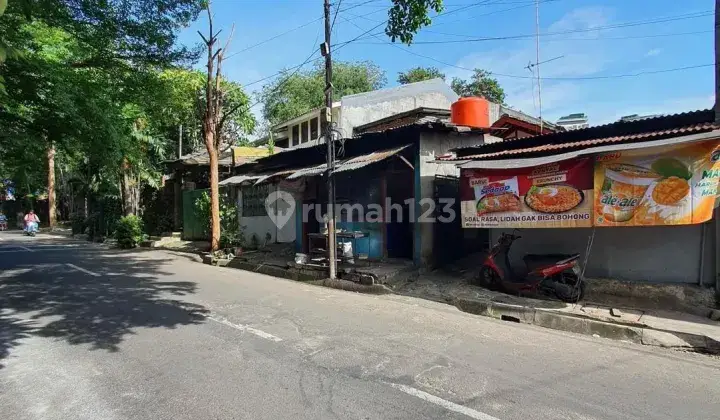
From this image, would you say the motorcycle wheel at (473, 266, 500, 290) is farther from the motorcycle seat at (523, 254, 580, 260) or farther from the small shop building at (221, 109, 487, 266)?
the small shop building at (221, 109, 487, 266)

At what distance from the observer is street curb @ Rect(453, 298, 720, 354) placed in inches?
247

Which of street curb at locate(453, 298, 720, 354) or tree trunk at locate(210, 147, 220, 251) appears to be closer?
street curb at locate(453, 298, 720, 354)

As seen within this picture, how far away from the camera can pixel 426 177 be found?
11375 millimetres

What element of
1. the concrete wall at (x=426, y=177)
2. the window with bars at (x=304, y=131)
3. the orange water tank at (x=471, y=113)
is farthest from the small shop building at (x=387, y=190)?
the window with bars at (x=304, y=131)

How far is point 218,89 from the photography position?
15914 mm

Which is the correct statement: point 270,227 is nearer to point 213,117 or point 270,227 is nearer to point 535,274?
point 213,117

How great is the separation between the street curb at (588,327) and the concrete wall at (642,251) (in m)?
2.03

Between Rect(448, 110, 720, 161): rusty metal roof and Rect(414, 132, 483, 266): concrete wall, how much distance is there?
2.99ft

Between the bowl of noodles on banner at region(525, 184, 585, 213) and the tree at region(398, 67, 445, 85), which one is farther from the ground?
the tree at region(398, 67, 445, 85)

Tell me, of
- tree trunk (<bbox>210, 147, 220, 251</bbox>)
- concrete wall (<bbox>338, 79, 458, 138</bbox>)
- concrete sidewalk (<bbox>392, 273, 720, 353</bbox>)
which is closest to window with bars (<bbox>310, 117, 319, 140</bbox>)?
concrete wall (<bbox>338, 79, 458, 138</bbox>)

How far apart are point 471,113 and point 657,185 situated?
20.8ft

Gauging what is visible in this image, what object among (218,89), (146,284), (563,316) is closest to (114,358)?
(146,284)

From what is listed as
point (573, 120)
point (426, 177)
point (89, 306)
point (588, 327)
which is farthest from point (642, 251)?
point (573, 120)

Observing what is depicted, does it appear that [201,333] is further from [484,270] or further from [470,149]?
[470,149]
